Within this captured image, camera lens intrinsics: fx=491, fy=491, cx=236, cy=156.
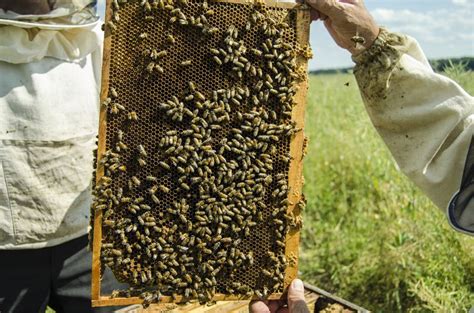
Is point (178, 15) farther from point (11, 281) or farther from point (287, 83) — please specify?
point (11, 281)

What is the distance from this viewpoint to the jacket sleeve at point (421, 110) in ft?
10.6

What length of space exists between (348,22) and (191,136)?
1.25 metres

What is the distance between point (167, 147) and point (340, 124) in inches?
342

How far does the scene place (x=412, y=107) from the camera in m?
3.32

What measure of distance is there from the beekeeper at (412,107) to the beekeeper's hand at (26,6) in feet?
6.33

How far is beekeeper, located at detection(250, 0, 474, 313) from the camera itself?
10.4 ft

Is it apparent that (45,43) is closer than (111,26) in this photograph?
No

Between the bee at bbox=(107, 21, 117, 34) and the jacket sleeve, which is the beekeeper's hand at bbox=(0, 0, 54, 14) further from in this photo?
the jacket sleeve

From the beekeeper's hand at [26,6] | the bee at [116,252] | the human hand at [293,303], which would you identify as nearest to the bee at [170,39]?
the beekeeper's hand at [26,6]

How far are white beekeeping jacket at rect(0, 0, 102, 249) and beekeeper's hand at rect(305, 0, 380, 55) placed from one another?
176 centimetres

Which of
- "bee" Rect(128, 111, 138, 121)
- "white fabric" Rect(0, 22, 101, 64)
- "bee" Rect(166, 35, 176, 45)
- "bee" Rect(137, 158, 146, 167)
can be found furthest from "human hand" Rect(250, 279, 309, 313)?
"white fabric" Rect(0, 22, 101, 64)

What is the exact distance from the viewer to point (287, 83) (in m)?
3.10

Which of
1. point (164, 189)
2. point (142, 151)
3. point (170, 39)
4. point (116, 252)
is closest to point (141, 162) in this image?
point (142, 151)

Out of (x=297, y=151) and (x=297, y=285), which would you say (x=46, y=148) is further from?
(x=297, y=285)
